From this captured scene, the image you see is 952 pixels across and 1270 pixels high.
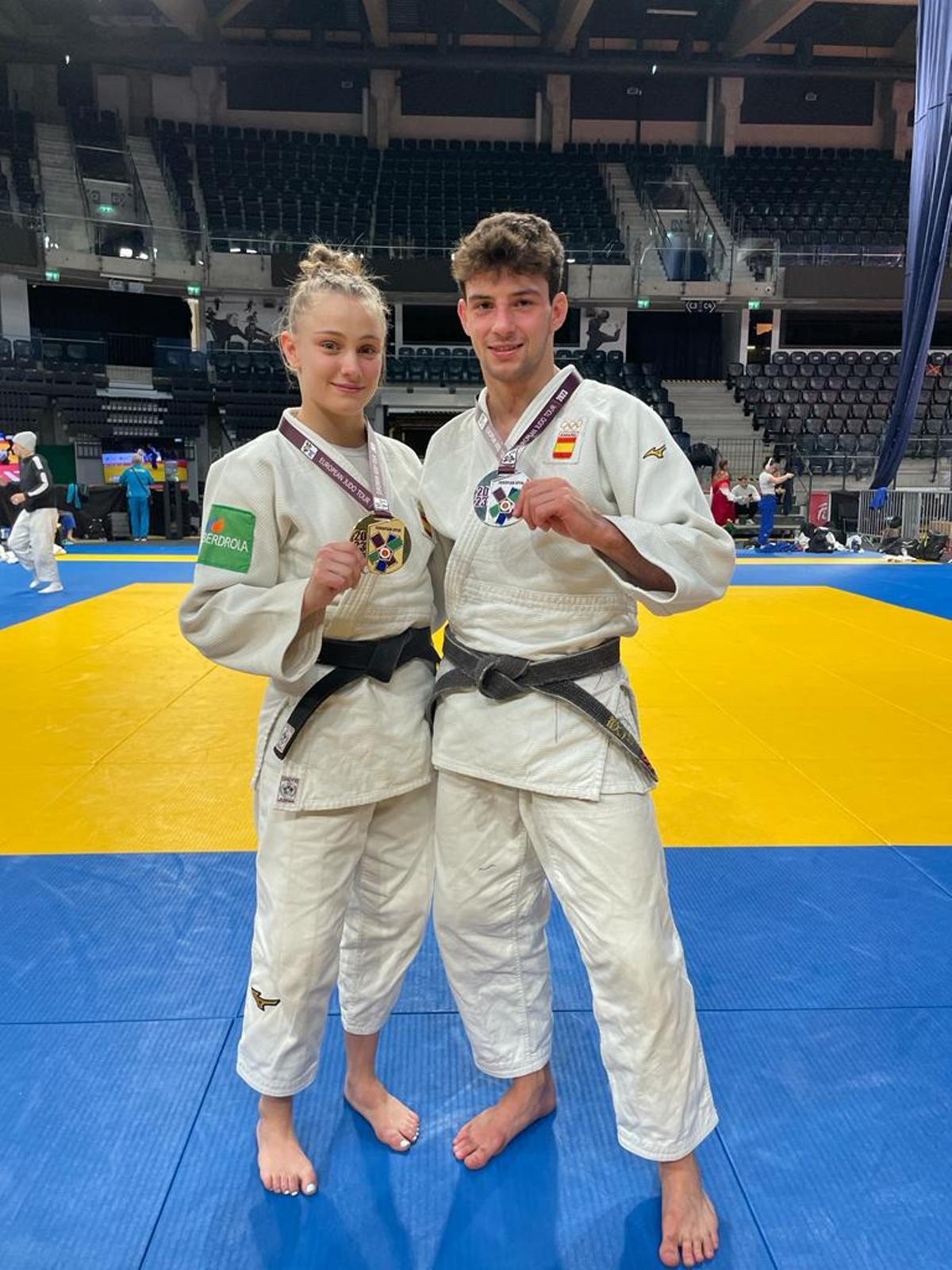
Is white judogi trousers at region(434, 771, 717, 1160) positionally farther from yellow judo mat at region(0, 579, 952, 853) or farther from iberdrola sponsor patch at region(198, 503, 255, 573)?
yellow judo mat at region(0, 579, 952, 853)

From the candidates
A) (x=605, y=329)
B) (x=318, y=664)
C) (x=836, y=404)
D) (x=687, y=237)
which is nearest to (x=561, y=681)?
(x=318, y=664)

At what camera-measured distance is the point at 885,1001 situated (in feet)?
7.52

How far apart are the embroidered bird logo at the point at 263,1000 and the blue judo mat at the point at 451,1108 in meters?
0.33

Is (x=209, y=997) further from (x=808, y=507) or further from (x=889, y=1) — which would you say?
(x=889, y=1)

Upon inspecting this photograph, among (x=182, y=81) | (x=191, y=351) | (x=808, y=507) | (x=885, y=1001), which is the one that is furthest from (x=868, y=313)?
(x=885, y=1001)

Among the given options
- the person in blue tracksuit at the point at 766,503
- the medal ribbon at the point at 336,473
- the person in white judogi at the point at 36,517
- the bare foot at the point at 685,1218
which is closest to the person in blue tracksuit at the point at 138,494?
the person in white judogi at the point at 36,517

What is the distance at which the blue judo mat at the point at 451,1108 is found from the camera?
1.60m

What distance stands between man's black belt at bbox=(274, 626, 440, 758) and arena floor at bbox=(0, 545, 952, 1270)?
88cm

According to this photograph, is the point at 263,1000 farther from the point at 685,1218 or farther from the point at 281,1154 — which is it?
the point at 685,1218

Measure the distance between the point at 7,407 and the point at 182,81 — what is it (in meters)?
12.0

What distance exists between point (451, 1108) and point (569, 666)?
1.07 meters

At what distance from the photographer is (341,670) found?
1715 millimetres

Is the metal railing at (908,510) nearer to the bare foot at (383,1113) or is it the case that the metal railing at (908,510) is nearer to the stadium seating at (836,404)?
the stadium seating at (836,404)

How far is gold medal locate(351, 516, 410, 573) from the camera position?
1.67m
